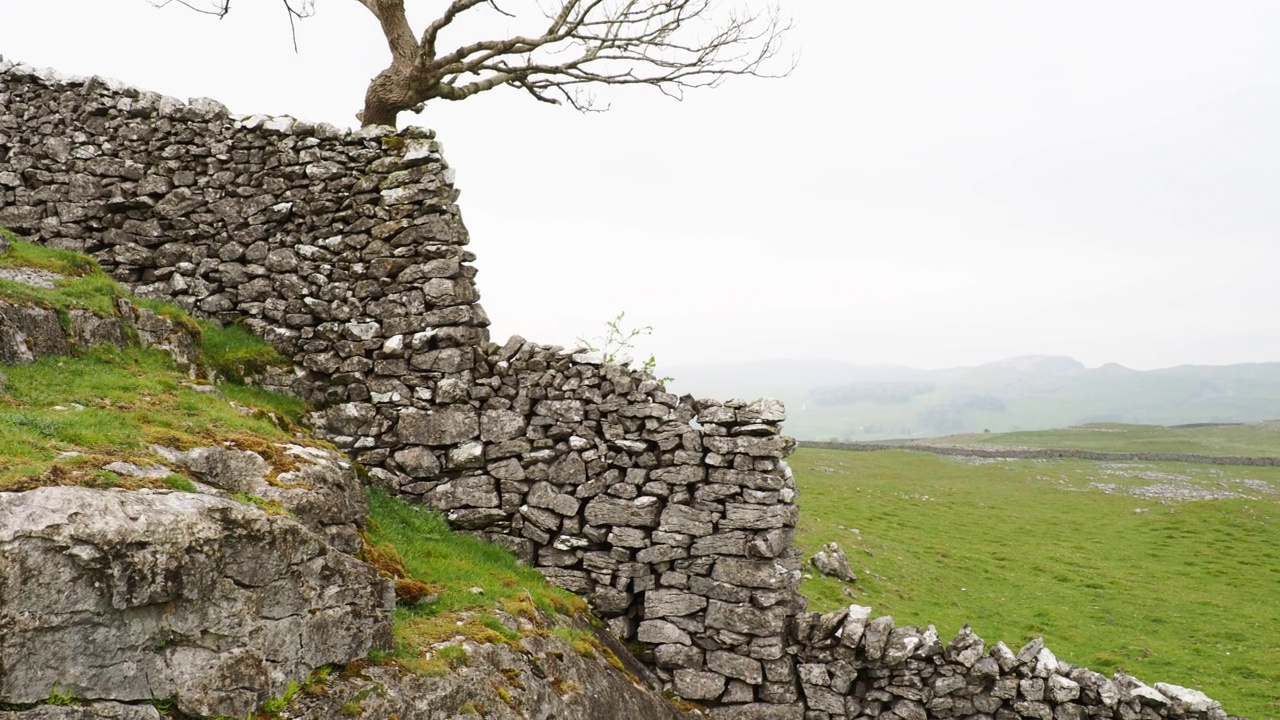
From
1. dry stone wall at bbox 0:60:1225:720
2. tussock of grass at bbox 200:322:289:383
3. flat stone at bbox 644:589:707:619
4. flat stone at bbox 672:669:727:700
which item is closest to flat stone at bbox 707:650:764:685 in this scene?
dry stone wall at bbox 0:60:1225:720

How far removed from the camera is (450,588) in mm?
10352

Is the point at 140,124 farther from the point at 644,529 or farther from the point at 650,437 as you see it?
the point at 644,529

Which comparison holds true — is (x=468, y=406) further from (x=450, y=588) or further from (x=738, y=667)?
(x=738, y=667)

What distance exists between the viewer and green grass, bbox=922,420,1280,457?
86.4m

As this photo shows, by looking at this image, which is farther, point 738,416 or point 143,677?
point 738,416

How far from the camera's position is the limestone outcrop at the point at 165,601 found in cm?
566

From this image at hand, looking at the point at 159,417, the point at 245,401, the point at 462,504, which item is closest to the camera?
the point at 159,417

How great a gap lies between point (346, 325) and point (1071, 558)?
32227mm

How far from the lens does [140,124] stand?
1352cm

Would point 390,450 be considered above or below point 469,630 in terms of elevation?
above

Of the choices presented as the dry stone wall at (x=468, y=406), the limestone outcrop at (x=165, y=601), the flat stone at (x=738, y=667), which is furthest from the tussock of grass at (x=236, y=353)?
the flat stone at (x=738, y=667)

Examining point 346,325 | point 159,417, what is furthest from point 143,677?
point 346,325

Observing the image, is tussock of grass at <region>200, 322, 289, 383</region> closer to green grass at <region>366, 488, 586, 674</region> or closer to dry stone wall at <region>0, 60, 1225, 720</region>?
dry stone wall at <region>0, 60, 1225, 720</region>

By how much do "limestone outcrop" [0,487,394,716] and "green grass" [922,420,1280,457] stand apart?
301ft
